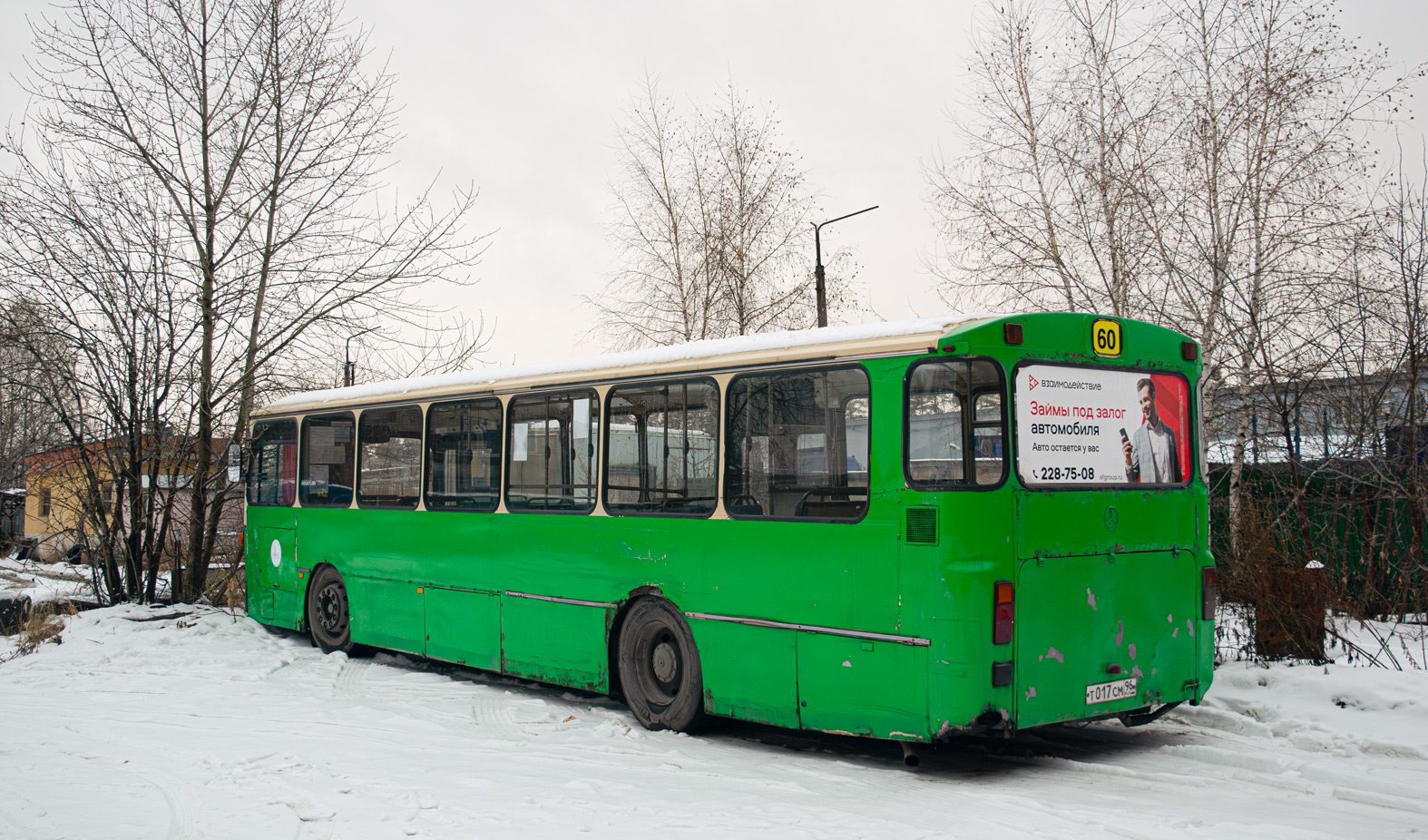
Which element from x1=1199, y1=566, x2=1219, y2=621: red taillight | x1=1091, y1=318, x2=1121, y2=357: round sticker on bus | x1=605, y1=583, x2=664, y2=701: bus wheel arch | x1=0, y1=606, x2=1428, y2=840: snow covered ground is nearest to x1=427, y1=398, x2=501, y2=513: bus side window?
x1=0, y1=606, x2=1428, y2=840: snow covered ground

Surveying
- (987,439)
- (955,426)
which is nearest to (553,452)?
(955,426)

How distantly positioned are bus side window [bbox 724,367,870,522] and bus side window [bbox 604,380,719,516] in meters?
0.23

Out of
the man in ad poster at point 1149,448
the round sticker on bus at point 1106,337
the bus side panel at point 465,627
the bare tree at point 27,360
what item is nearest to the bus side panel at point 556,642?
the bus side panel at point 465,627

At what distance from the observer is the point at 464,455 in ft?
33.1

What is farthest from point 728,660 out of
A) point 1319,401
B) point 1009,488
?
point 1319,401

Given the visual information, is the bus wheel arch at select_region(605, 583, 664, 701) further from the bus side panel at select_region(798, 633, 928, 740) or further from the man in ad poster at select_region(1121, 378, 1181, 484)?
the man in ad poster at select_region(1121, 378, 1181, 484)

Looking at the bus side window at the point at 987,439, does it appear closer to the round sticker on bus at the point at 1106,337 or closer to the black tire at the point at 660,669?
the round sticker on bus at the point at 1106,337

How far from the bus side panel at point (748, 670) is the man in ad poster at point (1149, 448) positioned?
2.43 m

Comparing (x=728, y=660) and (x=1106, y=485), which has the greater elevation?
(x=1106, y=485)

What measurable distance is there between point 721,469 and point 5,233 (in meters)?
12.1

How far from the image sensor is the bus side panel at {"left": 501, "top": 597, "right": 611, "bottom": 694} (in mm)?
8570

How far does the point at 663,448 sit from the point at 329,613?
5865 mm

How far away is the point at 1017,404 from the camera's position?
6391mm

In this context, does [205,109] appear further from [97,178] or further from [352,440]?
[352,440]
